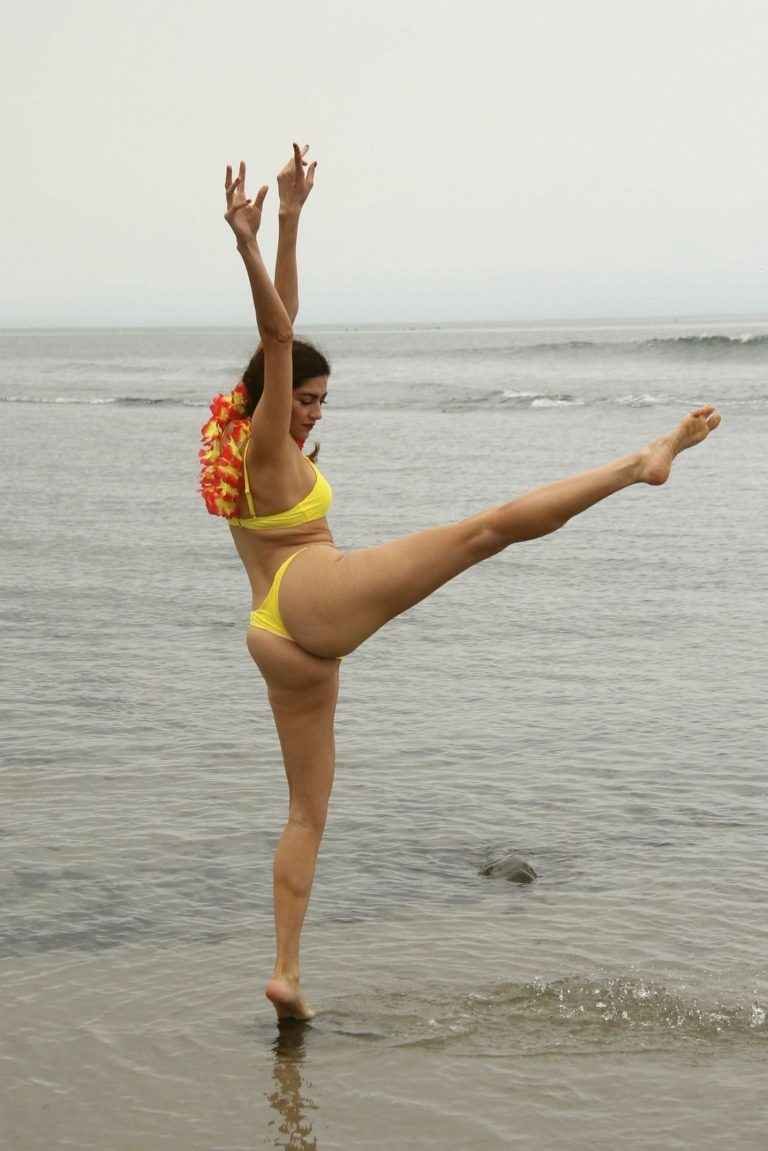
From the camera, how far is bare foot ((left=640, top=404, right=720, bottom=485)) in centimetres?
489

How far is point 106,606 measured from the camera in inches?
502

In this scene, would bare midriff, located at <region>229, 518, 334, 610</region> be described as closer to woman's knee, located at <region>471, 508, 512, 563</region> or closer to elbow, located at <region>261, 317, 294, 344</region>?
woman's knee, located at <region>471, 508, 512, 563</region>

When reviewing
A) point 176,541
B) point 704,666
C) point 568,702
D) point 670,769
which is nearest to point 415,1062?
point 670,769

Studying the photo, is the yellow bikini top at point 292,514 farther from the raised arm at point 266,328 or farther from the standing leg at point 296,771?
the standing leg at point 296,771

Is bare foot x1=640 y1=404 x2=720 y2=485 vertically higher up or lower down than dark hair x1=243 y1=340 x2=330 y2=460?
lower down

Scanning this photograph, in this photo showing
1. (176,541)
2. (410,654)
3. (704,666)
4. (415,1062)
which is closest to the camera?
(415,1062)

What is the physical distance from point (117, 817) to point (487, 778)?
192cm

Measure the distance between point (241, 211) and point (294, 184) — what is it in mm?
501

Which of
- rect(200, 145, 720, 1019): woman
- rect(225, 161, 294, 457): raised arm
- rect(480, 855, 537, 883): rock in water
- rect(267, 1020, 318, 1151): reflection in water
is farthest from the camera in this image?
rect(480, 855, 537, 883): rock in water

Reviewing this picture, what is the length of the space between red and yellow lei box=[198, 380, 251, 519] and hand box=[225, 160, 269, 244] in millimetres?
599

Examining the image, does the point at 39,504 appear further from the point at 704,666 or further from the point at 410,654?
the point at 704,666

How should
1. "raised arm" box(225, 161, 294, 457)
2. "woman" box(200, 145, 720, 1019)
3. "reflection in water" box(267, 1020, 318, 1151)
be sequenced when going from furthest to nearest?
"woman" box(200, 145, 720, 1019) → "raised arm" box(225, 161, 294, 457) → "reflection in water" box(267, 1020, 318, 1151)

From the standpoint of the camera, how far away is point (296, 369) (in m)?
5.10

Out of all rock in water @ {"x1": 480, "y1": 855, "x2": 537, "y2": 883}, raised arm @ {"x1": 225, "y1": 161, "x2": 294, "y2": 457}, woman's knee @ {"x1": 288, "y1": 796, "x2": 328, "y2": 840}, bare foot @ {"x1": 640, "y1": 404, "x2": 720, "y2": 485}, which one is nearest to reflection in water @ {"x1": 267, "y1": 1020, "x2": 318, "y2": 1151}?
woman's knee @ {"x1": 288, "y1": 796, "x2": 328, "y2": 840}
